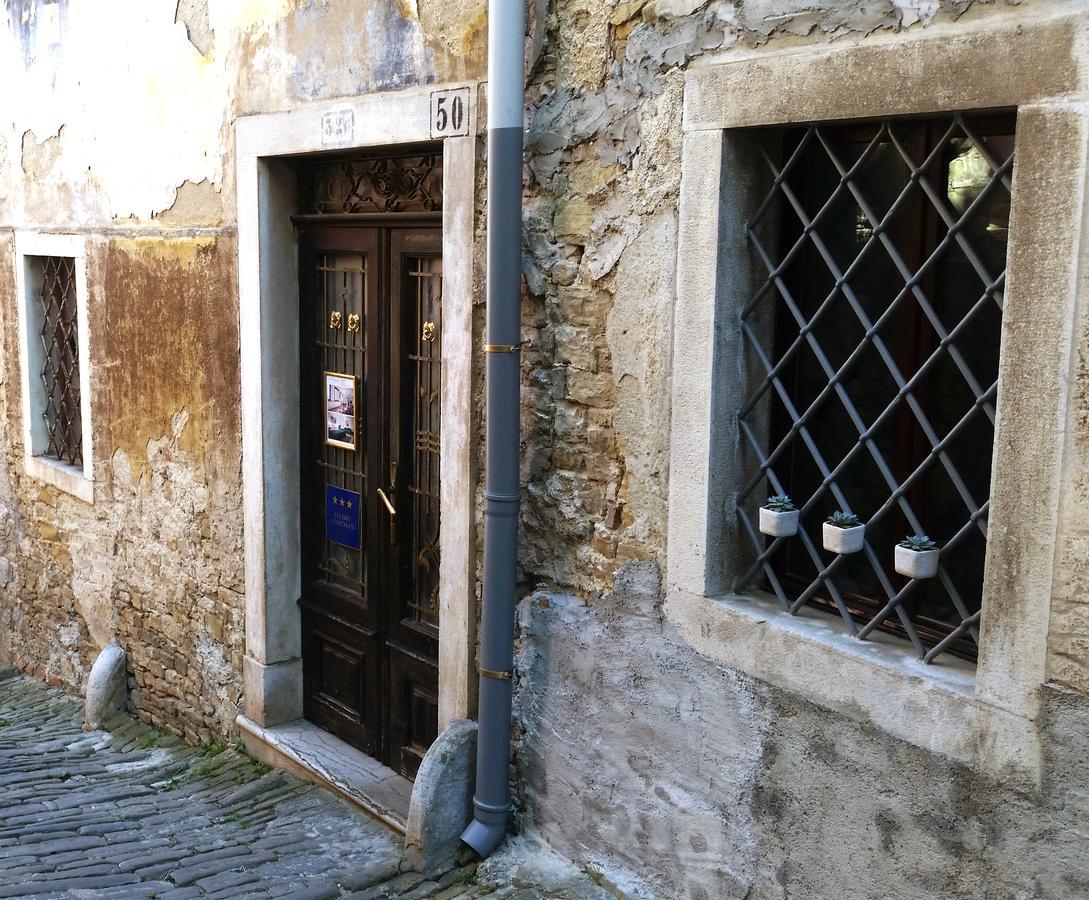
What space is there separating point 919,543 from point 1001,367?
0.54 metres

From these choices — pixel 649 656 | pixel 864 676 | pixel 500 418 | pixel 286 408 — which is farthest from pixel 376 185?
pixel 864 676

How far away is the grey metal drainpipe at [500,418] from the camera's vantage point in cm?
387

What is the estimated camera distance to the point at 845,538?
3199 millimetres

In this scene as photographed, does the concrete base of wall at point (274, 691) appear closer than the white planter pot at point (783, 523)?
No

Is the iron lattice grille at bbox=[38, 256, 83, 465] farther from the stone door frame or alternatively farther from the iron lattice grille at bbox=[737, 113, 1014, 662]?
the iron lattice grille at bbox=[737, 113, 1014, 662]

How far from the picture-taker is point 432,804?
167 inches

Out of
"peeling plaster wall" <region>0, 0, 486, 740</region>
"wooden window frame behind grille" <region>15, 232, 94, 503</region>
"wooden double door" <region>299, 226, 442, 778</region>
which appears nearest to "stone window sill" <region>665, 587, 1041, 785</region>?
"wooden double door" <region>299, 226, 442, 778</region>

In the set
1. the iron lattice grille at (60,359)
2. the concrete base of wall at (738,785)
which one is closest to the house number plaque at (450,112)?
the concrete base of wall at (738,785)

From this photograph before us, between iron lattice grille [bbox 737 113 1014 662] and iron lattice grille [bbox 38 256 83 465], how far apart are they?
5.11m

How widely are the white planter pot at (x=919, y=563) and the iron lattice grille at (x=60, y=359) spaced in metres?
5.61

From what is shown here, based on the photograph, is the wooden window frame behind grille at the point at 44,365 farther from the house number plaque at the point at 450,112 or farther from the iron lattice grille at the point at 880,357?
the iron lattice grille at the point at 880,357

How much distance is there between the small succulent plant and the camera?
302 centimetres

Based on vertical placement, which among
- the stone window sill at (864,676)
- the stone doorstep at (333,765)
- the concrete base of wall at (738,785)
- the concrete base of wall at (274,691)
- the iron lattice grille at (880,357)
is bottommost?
the stone doorstep at (333,765)

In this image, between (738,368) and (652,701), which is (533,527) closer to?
(652,701)
